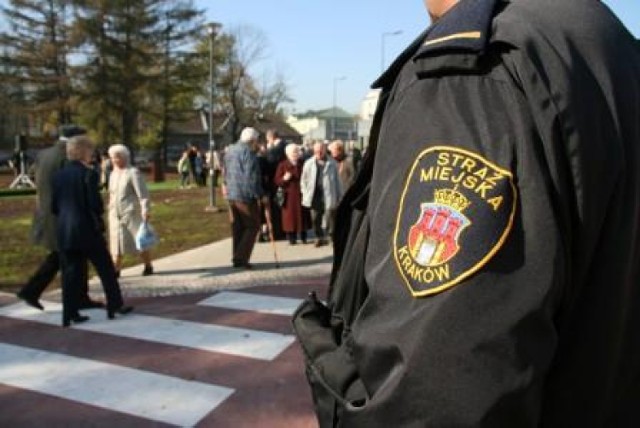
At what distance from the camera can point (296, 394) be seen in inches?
175

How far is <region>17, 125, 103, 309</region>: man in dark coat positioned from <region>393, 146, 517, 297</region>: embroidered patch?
6.02 metres

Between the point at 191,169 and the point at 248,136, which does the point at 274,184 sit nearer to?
the point at 248,136

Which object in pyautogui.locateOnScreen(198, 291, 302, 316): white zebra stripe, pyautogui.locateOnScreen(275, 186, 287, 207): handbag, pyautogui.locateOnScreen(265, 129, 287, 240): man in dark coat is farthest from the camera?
pyautogui.locateOnScreen(265, 129, 287, 240): man in dark coat

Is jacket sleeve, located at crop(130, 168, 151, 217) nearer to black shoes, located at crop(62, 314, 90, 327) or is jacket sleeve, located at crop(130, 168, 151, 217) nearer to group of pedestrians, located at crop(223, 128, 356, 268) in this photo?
group of pedestrians, located at crop(223, 128, 356, 268)

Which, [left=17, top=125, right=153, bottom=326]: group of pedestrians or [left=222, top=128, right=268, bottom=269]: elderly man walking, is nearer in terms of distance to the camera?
[left=17, top=125, right=153, bottom=326]: group of pedestrians

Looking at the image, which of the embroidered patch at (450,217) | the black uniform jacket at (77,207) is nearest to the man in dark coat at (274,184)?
the black uniform jacket at (77,207)

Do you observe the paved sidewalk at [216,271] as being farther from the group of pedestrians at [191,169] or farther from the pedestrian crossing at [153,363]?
the group of pedestrians at [191,169]

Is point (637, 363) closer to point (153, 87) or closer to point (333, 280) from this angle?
point (333, 280)

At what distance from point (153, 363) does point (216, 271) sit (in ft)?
12.1

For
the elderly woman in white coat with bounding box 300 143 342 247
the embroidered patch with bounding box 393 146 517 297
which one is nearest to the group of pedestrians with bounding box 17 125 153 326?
the elderly woman in white coat with bounding box 300 143 342 247

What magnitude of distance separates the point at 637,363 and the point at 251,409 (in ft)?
10.9

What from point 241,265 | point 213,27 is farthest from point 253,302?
point 213,27

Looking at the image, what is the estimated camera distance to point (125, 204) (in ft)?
26.3

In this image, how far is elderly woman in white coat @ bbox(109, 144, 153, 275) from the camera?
7969 mm
